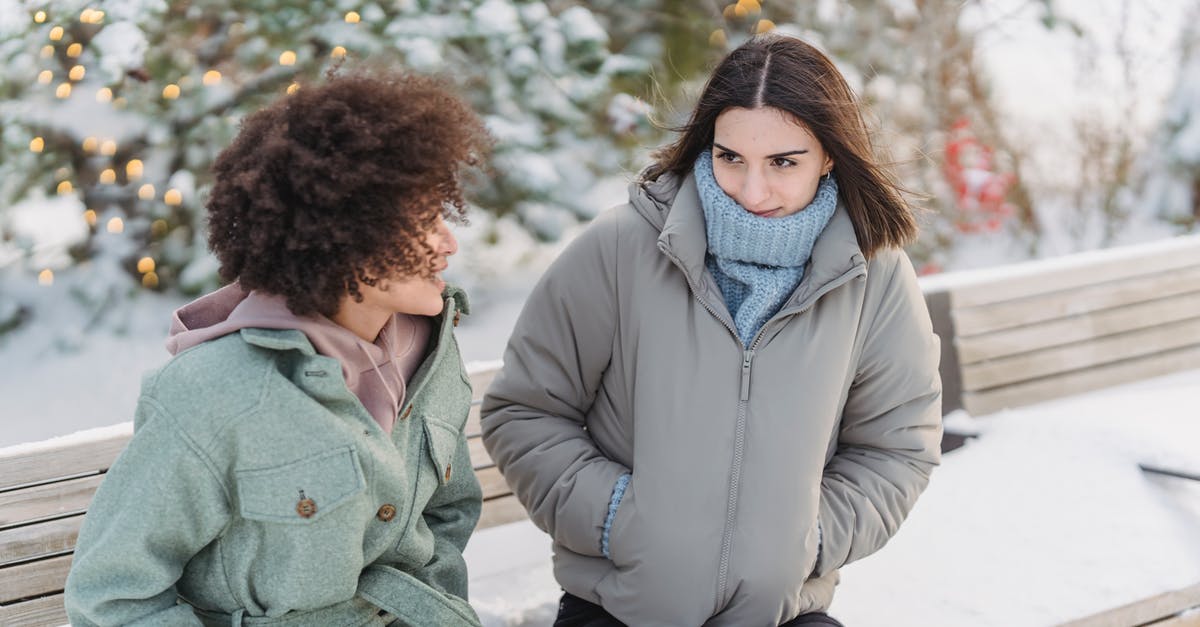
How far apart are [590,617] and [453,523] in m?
0.33

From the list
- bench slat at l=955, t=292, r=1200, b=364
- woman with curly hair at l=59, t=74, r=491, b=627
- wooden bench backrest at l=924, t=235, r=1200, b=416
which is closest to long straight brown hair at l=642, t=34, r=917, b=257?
woman with curly hair at l=59, t=74, r=491, b=627

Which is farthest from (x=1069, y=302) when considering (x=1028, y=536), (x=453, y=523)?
(x=453, y=523)

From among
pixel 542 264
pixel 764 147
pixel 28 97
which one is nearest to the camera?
pixel 764 147

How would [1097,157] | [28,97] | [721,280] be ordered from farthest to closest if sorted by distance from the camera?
[1097,157] → [28,97] → [721,280]

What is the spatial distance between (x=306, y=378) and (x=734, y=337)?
29.6 inches

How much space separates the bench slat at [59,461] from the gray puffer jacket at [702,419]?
0.79 m

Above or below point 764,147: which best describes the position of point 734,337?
below

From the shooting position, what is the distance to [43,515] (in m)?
2.19

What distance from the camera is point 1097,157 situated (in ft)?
19.6

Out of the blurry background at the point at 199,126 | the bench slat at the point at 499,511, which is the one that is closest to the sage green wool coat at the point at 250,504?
the bench slat at the point at 499,511

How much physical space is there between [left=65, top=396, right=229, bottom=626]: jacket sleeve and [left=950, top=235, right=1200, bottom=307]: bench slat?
2.39 metres

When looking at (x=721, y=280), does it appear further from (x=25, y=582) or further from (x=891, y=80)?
(x=891, y=80)

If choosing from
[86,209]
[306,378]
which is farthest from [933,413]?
[86,209]

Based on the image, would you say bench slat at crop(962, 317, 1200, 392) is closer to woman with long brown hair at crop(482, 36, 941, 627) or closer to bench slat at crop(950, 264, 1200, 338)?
bench slat at crop(950, 264, 1200, 338)
